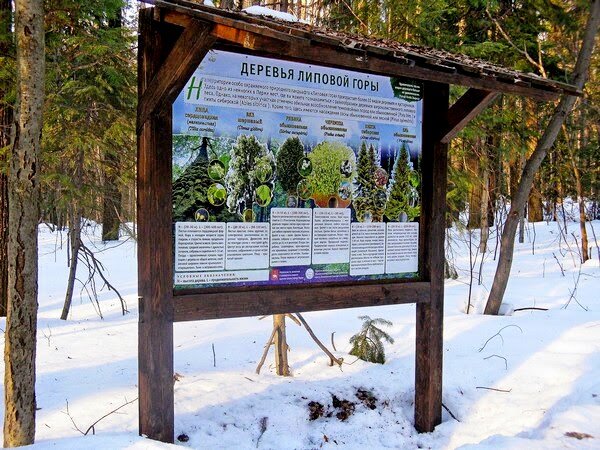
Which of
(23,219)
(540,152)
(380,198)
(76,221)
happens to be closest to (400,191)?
(380,198)

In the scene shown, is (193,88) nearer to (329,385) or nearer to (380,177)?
(380,177)

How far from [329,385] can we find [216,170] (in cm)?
237

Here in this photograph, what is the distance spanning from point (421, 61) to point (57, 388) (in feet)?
12.6

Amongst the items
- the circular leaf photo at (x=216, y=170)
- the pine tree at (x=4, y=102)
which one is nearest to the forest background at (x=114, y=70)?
the pine tree at (x=4, y=102)

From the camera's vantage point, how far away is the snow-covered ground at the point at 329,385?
3.97 m

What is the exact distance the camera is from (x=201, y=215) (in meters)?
3.49

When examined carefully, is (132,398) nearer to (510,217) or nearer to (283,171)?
(283,171)

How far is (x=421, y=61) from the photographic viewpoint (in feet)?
11.5

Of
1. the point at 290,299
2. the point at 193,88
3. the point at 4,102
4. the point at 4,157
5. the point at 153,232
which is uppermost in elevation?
the point at 4,102

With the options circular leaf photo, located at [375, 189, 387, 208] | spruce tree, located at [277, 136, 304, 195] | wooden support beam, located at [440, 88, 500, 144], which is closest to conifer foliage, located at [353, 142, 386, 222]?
circular leaf photo, located at [375, 189, 387, 208]

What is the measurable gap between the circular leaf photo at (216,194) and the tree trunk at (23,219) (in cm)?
106

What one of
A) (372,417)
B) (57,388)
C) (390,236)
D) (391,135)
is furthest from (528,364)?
(57,388)

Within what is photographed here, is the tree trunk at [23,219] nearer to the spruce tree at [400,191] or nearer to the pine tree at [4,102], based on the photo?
the spruce tree at [400,191]

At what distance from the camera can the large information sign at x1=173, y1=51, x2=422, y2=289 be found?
11.4 feet
